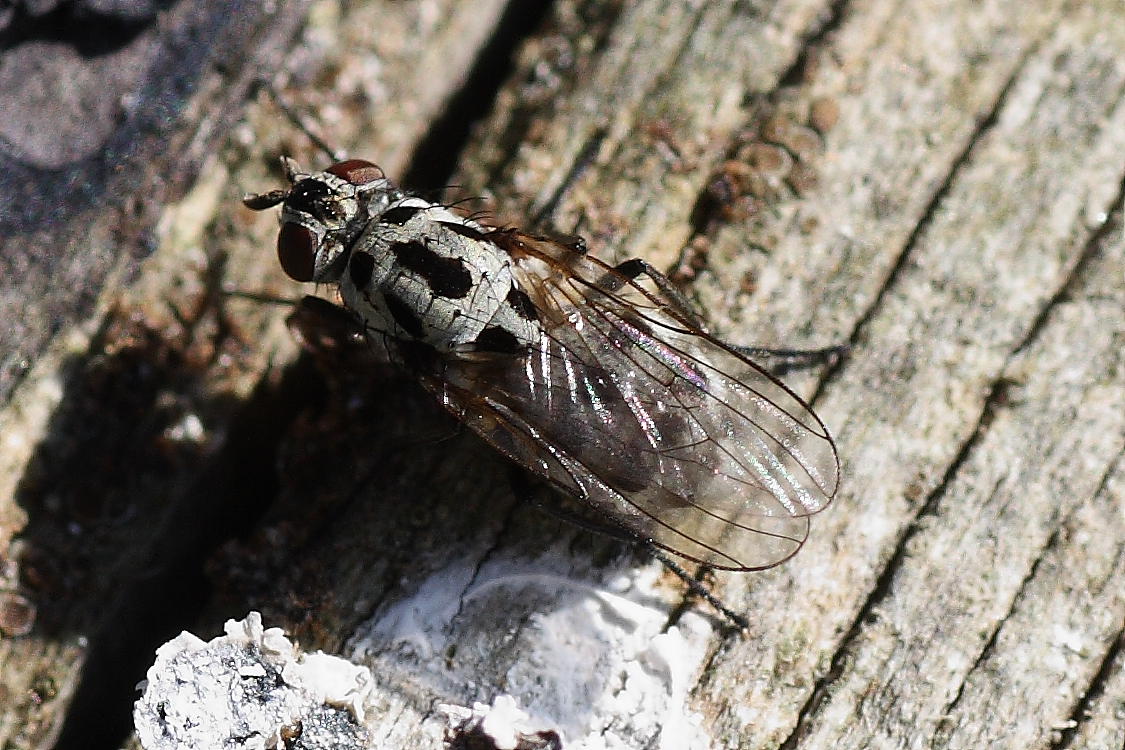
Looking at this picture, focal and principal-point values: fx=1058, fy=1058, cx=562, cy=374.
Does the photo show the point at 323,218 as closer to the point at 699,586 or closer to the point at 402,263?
the point at 402,263

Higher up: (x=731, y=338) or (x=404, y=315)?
(x=731, y=338)

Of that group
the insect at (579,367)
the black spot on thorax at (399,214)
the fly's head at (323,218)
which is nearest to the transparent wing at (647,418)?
the insect at (579,367)

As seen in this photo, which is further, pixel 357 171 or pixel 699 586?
pixel 357 171

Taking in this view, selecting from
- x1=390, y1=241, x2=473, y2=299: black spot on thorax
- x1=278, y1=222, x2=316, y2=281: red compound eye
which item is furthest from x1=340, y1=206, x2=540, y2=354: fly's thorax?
x1=278, y1=222, x2=316, y2=281: red compound eye

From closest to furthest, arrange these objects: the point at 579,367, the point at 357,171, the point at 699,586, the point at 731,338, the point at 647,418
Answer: the point at 699,586
the point at 647,418
the point at 579,367
the point at 731,338
the point at 357,171

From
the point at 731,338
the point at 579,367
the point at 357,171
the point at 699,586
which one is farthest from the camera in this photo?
the point at 357,171

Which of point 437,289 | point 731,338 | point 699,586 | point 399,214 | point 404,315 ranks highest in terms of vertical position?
point 731,338

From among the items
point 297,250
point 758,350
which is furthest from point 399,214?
point 758,350

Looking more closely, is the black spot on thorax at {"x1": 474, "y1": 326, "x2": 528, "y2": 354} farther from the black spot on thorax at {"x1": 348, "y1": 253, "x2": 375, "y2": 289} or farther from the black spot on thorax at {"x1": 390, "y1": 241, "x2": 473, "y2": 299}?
the black spot on thorax at {"x1": 348, "y1": 253, "x2": 375, "y2": 289}

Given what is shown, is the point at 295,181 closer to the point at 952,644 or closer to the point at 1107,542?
the point at 952,644
